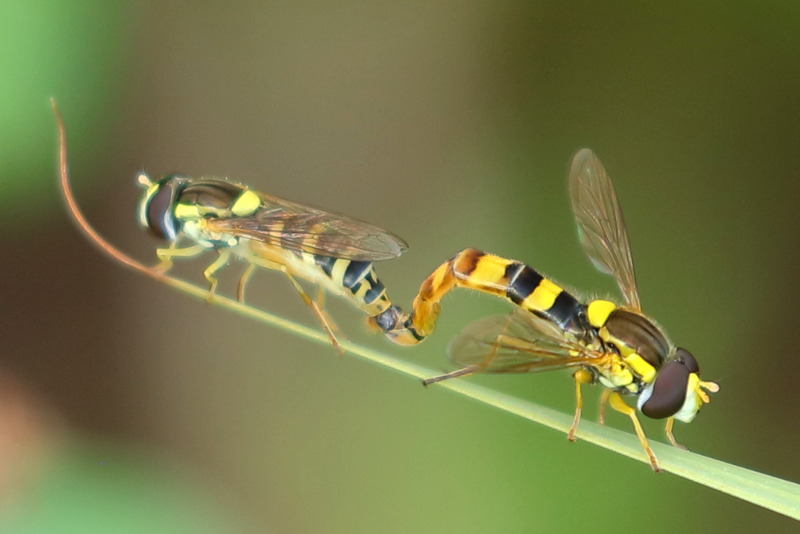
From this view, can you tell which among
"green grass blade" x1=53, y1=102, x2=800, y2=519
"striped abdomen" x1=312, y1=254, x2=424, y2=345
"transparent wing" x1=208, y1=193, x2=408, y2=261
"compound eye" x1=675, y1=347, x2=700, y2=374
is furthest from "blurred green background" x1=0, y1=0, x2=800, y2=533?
"green grass blade" x1=53, y1=102, x2=800, y2=519

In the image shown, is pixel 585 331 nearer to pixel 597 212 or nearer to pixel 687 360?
pixel 687 360

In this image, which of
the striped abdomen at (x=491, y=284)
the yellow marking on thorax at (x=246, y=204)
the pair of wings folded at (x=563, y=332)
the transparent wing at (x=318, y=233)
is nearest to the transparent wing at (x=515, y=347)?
the pair of wings folded at (x=563, y=332)

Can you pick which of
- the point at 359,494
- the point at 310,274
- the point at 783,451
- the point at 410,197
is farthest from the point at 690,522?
the point at 410,197

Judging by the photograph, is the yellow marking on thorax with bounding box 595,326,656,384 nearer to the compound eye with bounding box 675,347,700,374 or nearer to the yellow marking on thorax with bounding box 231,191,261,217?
the compound eye with bounding box 675,347,700,374

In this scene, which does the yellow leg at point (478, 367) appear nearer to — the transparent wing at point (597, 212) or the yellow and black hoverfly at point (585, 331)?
the yellow and black hoverfly at point (585, 331)

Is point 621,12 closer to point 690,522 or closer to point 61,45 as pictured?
point 690,522

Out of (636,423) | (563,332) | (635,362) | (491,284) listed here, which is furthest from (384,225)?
(636,423)

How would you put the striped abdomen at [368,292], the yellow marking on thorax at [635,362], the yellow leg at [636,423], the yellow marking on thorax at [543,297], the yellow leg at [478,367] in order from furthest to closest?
the striped abdomen at [368,292] < the yellow marking on thorax at [543,297] < the yellow marking on thorax at [635,362] < the yellow leg at [478,367] < the yellow leg at [636,423]

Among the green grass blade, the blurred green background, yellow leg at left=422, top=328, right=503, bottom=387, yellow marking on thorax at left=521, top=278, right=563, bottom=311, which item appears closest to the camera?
the green grass blade
